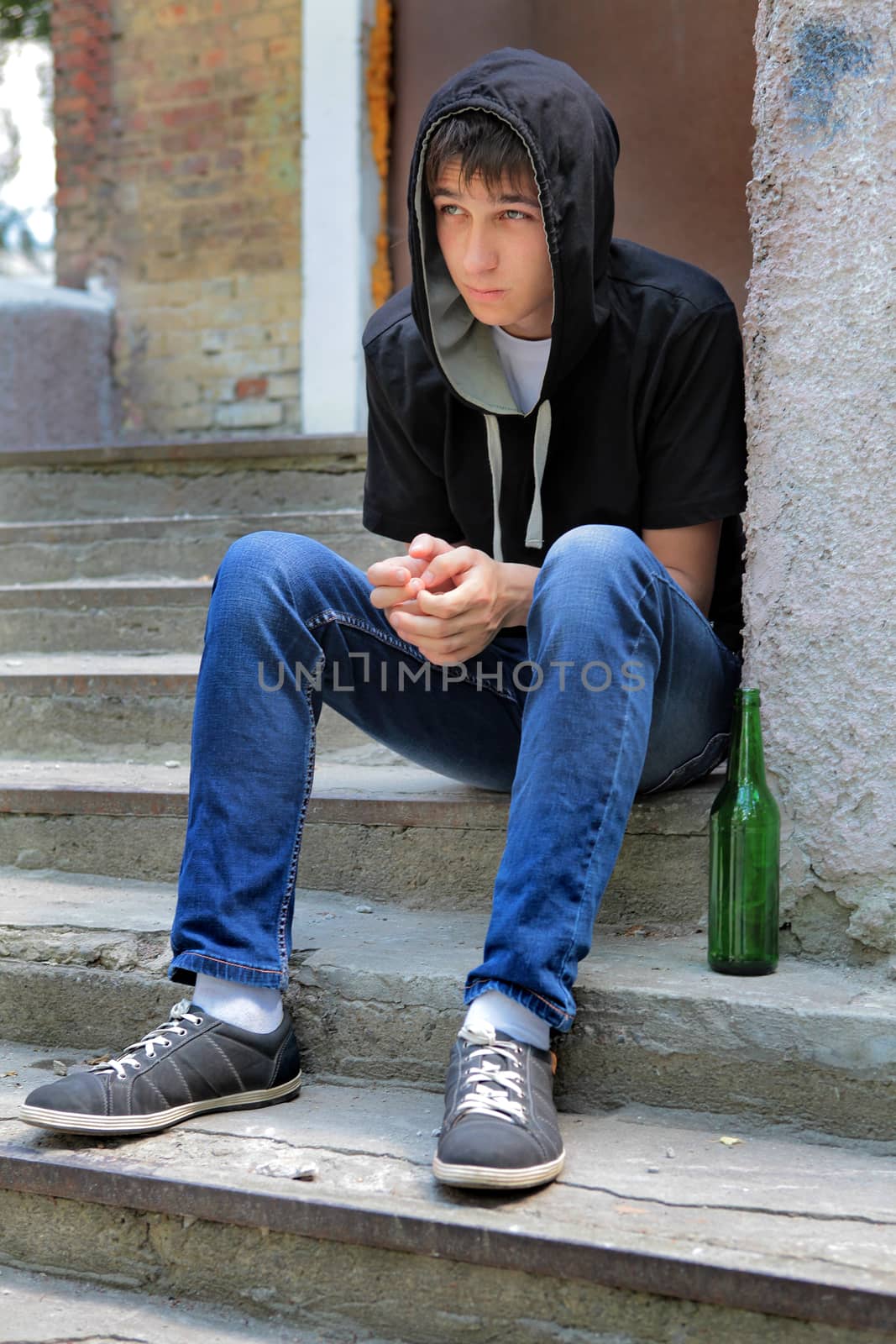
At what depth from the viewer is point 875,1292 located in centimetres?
121

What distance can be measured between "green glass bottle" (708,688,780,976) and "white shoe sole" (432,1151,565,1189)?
1.50ft

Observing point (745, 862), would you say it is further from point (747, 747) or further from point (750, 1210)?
point (750, 1210)

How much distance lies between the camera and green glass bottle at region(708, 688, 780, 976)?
1731 mm

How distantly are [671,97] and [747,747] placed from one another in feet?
10.8

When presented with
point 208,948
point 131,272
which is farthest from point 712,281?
point 131,272

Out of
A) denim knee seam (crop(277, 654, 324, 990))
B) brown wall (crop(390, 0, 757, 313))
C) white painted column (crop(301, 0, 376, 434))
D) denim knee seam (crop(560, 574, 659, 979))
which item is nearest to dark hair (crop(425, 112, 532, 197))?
denim knee seam (crop(560, 574, 659, 979))

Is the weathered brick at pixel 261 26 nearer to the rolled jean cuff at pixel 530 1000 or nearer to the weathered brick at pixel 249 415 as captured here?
the weathered brick at pixel 249 415

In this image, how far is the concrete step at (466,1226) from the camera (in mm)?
1283

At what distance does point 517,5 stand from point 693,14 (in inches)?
27.2

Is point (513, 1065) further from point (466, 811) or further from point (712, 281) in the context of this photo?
point (712, 281)

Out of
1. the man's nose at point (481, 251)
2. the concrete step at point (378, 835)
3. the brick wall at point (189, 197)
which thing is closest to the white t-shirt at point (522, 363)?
the man's nose at point (481, 251)

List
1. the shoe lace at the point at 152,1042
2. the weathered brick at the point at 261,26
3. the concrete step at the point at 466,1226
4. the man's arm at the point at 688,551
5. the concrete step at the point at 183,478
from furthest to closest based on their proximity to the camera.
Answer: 1. the weathered brick at the point at 261,26
2. the concrete step at the point at 183,478
3. the man's arm at the point at 688,551
4. the shoe lace at the point at 152,1042
5. the concrete step at the point at 466,1226

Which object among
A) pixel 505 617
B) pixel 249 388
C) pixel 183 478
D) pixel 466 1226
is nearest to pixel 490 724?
pixel 505 617

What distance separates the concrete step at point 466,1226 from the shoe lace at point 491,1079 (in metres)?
0.09
